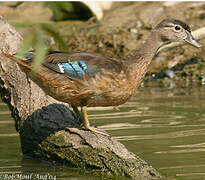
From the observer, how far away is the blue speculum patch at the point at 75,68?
4719 mm

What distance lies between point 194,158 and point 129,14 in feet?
31.9

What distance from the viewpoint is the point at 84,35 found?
1332 centimetres

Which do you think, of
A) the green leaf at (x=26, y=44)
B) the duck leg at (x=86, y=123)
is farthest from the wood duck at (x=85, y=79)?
the green leaf at (x=26, y=44)

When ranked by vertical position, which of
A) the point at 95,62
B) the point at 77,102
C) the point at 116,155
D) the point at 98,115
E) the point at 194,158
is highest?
the point at 95,62

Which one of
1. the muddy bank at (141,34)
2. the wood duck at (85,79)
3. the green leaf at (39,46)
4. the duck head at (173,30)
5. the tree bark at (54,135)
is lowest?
the muddy bank at (141,34)

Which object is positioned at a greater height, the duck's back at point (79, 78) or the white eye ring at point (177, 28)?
the white eye ring at point (177, 28)

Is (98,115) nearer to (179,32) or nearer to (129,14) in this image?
(179,32)

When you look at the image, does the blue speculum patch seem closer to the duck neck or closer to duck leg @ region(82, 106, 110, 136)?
duck leg @ region(82, 106, 110, 136)

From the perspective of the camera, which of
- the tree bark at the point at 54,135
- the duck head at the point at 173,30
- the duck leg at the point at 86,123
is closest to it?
the tree bark at the point at 54,135

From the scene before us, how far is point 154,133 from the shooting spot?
6.54 meters

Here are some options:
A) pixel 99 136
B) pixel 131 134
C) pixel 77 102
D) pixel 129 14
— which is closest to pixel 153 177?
pixel 99 136

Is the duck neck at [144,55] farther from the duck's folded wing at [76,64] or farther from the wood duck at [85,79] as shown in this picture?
the duck's folded wing at [76,64]

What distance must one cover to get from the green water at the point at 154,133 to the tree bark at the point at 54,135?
0.50 ft

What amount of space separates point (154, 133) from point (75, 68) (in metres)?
2.27
